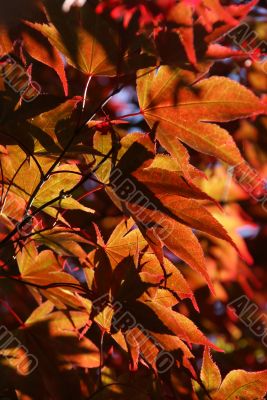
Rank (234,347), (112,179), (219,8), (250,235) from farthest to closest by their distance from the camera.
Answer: (250,235) → (234,347) → (112,179) → (219,8)

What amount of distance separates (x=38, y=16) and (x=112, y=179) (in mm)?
216

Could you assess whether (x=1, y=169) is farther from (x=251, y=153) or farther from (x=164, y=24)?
(x=251, y=153)

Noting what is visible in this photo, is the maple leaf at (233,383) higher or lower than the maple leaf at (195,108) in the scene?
lower

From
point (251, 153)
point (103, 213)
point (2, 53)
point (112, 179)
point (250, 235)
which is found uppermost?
point (2, 53)

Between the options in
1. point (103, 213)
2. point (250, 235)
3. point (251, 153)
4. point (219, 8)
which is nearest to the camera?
point (219, 8)

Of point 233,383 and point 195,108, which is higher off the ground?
point 195,108

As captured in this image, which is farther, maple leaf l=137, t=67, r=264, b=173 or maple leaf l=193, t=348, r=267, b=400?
maple leaf l=193, t=348, r=267, b=400

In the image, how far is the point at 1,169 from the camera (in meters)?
0.75

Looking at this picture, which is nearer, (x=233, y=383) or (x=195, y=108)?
(x=195, y=108)

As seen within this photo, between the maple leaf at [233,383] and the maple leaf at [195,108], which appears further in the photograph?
the maple leaf at [233,383]

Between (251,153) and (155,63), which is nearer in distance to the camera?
(155,63)

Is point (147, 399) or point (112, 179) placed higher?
point (112, 179)

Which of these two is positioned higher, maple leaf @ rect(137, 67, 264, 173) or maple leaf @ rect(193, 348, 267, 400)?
maple leaf @ rect(137, 67, 264, 173)

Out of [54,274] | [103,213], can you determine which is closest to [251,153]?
[103,213]
